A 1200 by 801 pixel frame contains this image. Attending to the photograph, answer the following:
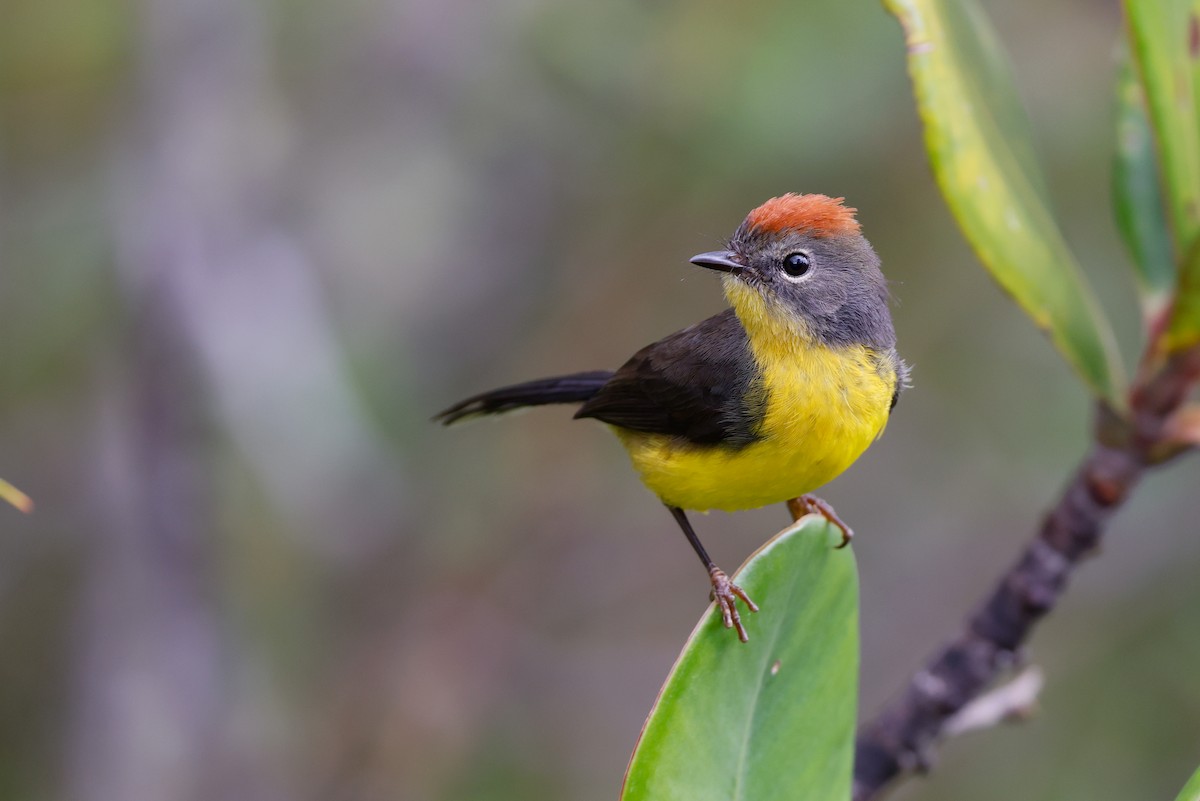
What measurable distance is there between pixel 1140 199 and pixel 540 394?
5.38 ft

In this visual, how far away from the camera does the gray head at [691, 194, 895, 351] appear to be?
2.87 meters

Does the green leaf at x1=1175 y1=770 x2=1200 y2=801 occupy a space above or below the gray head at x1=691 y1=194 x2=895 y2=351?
below


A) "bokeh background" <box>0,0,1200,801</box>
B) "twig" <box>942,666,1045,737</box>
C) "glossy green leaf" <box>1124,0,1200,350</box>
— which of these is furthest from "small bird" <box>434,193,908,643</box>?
"bokeh background" <box>0,0,1200,801</box>

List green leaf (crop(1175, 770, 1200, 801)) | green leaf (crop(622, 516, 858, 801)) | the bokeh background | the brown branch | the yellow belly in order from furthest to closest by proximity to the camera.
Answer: the bokeh background → the yellow belly → the brown branch → green leaf (crop(622, 516, 858, 801)) → green leaf (crop(1175, 770, 1200, 801))

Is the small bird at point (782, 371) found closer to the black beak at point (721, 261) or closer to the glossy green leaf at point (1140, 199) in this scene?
the black beak at point (721, 261)

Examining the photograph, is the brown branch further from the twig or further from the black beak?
the black beak

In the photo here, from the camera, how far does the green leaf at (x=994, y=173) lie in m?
2.26

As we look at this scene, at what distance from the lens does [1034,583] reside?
2.72 metres

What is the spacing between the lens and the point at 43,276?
5.19 meters

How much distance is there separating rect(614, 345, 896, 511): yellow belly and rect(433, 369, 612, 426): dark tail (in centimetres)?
64

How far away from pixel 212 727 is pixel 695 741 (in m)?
3.33

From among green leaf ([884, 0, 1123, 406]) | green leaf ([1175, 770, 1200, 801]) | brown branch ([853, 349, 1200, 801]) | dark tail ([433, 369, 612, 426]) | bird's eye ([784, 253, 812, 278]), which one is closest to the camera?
green leaf ([1175, 770, 1200, 801])

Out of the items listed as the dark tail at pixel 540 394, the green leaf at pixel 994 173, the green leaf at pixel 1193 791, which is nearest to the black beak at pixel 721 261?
the green leaf at pixel 994 173

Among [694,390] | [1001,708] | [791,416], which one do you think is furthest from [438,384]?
[1001,708]
